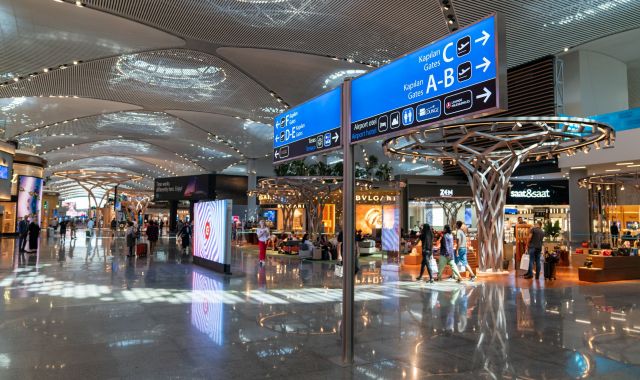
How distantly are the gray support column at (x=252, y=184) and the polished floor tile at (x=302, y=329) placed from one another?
32042mm

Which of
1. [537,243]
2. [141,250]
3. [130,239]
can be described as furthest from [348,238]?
[141,250]

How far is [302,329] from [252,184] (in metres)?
37.9

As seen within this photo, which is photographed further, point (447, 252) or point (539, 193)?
point (539, 193)

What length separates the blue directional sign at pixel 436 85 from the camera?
3.37m

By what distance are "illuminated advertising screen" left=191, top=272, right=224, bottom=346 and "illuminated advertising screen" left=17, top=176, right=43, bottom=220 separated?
2700 centimetres

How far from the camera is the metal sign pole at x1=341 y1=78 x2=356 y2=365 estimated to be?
4.59 m

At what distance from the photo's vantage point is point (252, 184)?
4341cm

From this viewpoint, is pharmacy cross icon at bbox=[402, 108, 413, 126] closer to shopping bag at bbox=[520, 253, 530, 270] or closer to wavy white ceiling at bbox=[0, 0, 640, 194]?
wavy white ceiling at bbox=[0, 0, 640, 194]

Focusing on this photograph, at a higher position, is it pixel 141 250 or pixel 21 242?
pixel 21 242

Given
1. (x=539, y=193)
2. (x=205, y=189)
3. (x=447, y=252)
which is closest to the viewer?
(x=447, y=252)

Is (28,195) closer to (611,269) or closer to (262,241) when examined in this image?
(262,241)

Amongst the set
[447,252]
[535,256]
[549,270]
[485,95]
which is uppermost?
[485,95]

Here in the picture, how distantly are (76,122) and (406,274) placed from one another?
25.6 meters

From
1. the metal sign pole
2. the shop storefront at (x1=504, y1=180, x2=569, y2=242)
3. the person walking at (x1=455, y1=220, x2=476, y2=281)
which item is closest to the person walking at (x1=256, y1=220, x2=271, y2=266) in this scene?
the person walking at (x1=455, y1=220, x2=476, y2=281)
